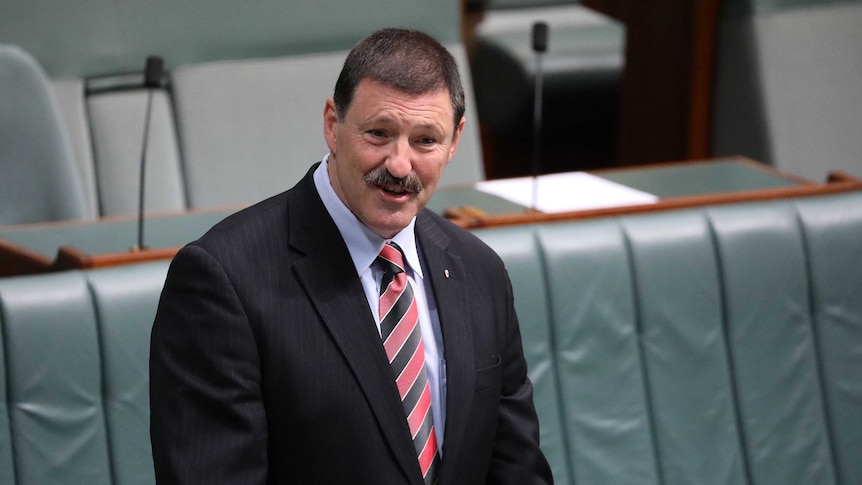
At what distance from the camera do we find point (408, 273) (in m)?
1.45

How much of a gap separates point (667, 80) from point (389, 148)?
255cm

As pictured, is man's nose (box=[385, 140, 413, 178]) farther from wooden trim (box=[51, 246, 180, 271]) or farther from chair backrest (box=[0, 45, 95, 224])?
chair backrest (box=[0, 45, 95, 224])

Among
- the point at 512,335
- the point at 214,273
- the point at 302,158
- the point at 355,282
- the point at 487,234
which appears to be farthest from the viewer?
the point at 302,158

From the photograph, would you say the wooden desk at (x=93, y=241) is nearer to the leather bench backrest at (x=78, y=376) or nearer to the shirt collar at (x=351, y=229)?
the leather bench backrest at (x=78, y=376)

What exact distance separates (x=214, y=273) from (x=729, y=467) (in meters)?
1.16

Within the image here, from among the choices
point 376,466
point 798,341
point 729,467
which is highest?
point 376,466

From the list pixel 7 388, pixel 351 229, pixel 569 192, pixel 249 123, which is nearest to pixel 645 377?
pixel 569 192

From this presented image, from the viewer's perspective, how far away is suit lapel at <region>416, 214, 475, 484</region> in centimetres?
141

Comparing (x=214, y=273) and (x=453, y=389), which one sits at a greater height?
(x=214, y=273)

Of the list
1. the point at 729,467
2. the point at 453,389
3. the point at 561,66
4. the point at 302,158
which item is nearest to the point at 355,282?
the point at 453,389

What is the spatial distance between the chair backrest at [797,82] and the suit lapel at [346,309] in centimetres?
240

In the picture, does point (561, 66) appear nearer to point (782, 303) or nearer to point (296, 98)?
point (296, 98)

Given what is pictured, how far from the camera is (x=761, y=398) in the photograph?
84.9 inches

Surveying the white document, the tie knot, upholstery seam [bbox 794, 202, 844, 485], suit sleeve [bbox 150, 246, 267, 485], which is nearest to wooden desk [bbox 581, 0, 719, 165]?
the white document
